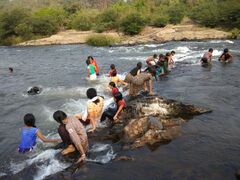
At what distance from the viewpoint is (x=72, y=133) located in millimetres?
9008

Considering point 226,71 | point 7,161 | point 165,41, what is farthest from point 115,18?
point 7,161

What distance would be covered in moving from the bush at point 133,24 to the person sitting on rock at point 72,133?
4410cm

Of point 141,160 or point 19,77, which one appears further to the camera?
point 19,77

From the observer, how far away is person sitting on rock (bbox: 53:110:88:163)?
9.02 m

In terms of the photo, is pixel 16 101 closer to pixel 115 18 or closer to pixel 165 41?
pixel 165 41

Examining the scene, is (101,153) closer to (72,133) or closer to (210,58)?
(72,133)

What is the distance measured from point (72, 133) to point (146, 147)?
2499 millimetres

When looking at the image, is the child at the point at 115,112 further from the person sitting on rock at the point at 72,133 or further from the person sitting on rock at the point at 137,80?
the person sitting on rock at the point at 137,80

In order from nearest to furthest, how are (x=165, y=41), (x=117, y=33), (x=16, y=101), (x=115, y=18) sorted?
(x=16, y=101), (x=165, y=41), (x=117, y=33), (x=115, y=18)

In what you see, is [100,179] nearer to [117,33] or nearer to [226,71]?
[226,71]

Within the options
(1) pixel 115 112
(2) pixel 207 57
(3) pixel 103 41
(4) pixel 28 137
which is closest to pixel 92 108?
(1) pixel 115 112

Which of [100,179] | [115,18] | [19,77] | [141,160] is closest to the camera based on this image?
[100,179]

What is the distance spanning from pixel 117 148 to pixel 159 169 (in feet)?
5.89

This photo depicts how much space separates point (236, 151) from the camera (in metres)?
9.73
